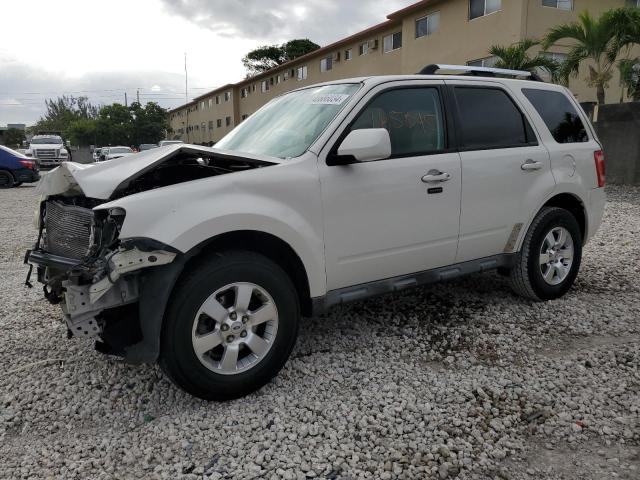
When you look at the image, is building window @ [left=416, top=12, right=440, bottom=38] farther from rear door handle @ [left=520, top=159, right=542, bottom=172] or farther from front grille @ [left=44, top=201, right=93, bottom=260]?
front grille @ [left=44, top=201, right=93, bottom=260]

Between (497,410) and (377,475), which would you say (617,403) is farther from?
(377,475)

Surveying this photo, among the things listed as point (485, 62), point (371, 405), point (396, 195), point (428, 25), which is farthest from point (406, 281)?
point (428, 25)

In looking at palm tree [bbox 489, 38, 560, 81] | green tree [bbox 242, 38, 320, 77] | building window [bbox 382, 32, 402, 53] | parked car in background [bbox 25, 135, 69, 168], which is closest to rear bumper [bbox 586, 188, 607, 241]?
palm tree [bbox 489, 38, 560, 81]

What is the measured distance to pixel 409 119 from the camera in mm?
3541

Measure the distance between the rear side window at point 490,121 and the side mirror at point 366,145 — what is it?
3.38 feet

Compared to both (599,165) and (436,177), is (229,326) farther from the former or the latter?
(599,165)

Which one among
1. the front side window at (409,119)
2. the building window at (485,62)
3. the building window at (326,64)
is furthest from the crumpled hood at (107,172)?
the building window at (326,64)

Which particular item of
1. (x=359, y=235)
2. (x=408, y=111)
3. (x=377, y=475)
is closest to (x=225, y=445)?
(x=377, y=475)

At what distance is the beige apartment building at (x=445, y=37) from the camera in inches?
695

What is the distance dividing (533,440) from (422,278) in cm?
133

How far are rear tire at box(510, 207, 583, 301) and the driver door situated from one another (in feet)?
2.86

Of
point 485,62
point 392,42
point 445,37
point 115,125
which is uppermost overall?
point 392,42

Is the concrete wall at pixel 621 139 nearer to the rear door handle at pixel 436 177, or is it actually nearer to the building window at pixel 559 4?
the building window at pixel 559 4

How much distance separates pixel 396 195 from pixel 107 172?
1771 mm
